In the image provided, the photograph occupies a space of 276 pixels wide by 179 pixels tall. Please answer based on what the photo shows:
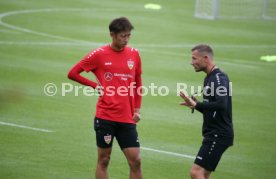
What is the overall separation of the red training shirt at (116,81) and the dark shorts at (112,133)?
0.24ft

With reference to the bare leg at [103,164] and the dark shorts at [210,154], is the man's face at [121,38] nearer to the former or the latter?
the bare leg at [103,164]

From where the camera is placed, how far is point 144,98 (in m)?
18.2

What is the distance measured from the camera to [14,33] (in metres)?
27.7

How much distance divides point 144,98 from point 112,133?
900 cm

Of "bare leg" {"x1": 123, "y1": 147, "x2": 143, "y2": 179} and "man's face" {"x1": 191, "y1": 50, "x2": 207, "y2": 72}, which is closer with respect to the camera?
"man's face" {"x1": 191, "y1": 50, "x2": 207, "y2": 72}

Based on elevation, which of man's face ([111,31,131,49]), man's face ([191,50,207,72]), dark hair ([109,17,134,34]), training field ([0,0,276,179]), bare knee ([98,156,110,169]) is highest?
dark hair ([109,17,134,34])

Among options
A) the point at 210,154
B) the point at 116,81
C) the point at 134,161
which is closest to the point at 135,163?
Result: the point at 134,161

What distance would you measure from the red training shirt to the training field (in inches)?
87.2

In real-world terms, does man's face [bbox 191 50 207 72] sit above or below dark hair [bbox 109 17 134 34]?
below

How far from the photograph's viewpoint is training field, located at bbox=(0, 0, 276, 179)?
39.1 ft

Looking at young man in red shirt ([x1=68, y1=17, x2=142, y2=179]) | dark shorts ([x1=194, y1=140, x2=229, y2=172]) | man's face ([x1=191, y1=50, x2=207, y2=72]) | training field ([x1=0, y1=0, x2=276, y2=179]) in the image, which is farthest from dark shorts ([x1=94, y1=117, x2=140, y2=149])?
training field ([x1=0, y1=0, x2=276, y2=179])

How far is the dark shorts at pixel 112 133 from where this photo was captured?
9203 millimetres

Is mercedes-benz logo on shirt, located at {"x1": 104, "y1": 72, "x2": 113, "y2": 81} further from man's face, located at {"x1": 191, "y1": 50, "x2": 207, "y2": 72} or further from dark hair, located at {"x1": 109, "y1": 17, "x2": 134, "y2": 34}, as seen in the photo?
man's face, located at {"x1": 191, "y1": 50, "x2": 207, "y2": 72}

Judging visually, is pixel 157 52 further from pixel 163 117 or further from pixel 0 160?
pixel 0 160
